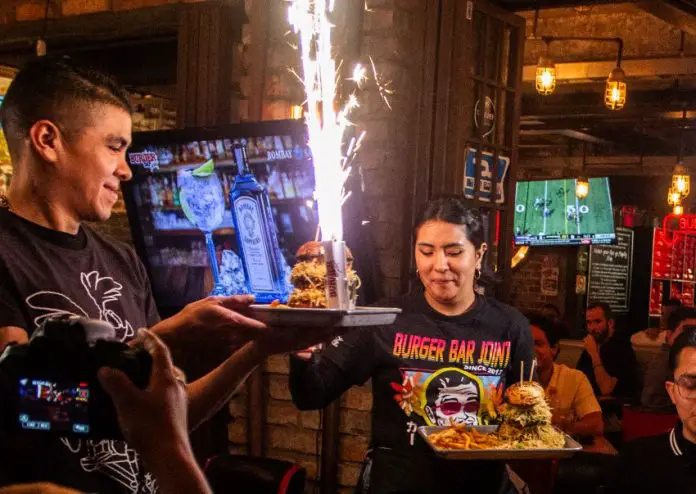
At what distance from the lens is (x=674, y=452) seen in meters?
3.41

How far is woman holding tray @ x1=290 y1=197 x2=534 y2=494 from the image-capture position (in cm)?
310

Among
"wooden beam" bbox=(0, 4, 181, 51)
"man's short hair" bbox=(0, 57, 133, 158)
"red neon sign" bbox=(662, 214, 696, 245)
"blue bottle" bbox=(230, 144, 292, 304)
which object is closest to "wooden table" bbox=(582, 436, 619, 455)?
"blue bottle" bbox=(230, 144, 292, 304)

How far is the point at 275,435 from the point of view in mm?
4758

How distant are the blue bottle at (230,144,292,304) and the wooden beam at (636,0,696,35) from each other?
383 centimetres

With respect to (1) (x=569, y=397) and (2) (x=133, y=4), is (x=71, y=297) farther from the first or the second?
(2) (x=133, y=4)

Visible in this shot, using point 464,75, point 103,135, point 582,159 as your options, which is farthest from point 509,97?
point 582,159

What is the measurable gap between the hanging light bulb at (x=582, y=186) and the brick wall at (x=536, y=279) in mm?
2905

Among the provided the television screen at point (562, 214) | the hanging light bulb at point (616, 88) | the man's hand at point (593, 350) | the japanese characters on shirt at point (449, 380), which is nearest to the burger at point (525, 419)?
the japanese characters on shirt at point (449, 380)

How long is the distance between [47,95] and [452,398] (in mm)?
1956

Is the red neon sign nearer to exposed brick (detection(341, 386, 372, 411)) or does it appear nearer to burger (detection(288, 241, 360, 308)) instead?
exposed brick (detection(341, 386, 372, 411))

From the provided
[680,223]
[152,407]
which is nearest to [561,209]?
[680,223]

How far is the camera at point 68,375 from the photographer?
97cm

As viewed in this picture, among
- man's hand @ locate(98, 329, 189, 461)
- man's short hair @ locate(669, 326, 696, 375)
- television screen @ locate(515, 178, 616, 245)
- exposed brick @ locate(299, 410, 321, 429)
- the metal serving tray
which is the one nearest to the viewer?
man's hand @ locate(98, 329, 189, 461)

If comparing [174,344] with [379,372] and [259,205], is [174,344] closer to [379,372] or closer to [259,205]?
[379,372]
